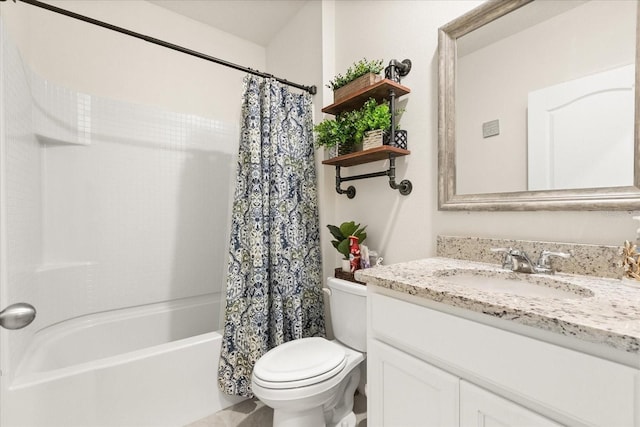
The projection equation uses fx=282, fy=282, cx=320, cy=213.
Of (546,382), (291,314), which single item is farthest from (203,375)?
(546,382)

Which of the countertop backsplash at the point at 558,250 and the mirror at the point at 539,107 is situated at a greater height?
the mirror at the point at 539,107

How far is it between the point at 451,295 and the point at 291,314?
1091 mm

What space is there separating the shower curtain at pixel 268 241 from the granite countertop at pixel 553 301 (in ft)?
2.41

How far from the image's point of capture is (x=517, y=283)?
95 centimetres

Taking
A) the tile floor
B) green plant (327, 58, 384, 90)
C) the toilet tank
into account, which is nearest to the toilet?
the toilet tank

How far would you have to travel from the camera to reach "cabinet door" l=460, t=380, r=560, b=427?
0.60 metres

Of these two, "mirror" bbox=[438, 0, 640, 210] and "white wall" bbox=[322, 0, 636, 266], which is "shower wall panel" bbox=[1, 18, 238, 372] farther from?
"mirror" bbox=[438, 0, 640, 210]

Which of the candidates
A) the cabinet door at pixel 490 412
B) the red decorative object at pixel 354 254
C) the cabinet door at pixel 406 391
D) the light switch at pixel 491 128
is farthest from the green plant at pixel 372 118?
the cabinet door at pixel 490 412

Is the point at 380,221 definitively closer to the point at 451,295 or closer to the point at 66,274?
the point at 451,295

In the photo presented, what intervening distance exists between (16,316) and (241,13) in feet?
7.56

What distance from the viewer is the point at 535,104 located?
1.04 m

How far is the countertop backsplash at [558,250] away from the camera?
33.6 inches

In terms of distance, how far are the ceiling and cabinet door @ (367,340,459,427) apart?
2.27 metres

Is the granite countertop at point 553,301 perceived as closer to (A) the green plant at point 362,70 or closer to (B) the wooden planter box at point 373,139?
(B) the wooden planter box at point 373,139
